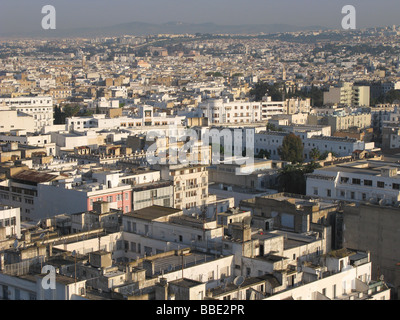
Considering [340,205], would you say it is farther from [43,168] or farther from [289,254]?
[43,168]

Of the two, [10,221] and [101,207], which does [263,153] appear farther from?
[10,221]

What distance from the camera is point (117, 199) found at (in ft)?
68.7

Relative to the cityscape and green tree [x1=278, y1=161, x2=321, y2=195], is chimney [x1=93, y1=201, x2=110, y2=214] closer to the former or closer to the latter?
the cityscape

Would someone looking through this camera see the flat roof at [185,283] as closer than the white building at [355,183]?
Yes

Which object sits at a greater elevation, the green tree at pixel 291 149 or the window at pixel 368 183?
the window at pixel 368 183

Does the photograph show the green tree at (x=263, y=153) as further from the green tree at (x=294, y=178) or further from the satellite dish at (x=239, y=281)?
the satellite dish at (x=239, y=281)

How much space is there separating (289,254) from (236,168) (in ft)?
39.9

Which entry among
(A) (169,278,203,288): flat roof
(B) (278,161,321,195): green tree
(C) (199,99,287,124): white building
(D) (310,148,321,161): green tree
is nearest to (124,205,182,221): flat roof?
(A) (169,278,203,288): flat roof

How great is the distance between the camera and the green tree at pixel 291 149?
3659 cm

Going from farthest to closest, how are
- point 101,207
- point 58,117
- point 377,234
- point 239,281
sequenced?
point 58,117, point 377,234, point 101,207, point 239,281

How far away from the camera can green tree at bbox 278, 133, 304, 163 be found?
3659 cm

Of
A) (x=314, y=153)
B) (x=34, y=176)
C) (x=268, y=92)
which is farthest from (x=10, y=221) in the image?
(x=268, y=92)

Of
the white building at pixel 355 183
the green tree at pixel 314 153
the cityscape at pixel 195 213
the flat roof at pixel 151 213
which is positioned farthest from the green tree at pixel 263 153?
the flat roof at pixel 151 213

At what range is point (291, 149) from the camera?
36938 mm
